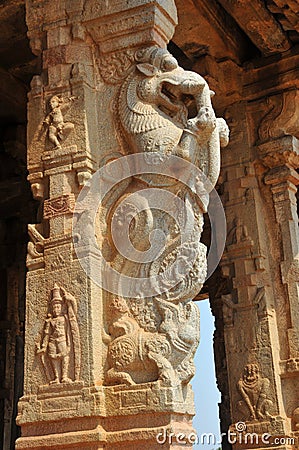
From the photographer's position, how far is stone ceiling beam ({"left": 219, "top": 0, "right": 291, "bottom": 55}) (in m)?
8.09

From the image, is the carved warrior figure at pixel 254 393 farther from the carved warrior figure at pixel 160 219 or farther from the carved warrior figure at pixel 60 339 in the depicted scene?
the carved warrior figure at pixel 60 339

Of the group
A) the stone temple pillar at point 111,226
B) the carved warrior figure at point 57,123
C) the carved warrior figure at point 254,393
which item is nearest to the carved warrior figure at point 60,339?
the stone temple pillar at point 111,226

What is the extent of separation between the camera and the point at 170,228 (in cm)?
523

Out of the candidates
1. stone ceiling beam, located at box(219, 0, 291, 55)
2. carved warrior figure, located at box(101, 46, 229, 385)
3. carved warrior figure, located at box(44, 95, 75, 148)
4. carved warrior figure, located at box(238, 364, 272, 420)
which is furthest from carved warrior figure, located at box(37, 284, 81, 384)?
stone ceiling beam, located at box(219, 0, 291, 55)

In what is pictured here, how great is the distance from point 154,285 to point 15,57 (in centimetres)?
538

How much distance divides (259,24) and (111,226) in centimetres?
415

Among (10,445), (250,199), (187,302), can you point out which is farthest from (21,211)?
(187,302)

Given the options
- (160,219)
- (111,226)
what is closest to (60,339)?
(111,226)

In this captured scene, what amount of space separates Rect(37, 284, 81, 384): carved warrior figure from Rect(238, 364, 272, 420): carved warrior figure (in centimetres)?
337

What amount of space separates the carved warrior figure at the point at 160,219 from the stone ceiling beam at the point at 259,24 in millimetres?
2943

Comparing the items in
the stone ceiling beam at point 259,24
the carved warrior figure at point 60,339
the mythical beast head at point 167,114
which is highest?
the stone ceiling beam at point 259,24

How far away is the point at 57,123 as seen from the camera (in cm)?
557

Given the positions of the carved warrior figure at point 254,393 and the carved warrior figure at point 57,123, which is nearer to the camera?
the carved warrior figure at point 57,123

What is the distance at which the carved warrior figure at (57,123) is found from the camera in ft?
18.1
